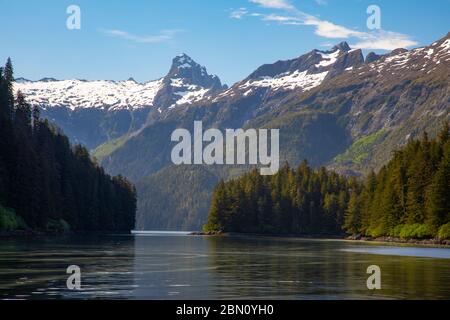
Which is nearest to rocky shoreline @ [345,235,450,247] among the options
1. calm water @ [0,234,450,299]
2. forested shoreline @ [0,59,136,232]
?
calm water @ [0,234,450,299]

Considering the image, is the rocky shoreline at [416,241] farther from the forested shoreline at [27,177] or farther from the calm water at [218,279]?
the forested shoreline at [27,177]

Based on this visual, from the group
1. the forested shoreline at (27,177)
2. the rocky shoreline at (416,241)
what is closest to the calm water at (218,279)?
the rocky shoreline at (416,241)

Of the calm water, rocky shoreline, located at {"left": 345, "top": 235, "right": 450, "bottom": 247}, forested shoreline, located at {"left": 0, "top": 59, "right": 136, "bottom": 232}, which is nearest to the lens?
the calm water

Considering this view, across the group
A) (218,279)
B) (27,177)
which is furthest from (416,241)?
(218,279)

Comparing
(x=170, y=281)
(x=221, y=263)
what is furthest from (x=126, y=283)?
(x=221, y=263)

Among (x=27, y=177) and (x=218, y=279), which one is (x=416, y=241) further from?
(x=218, y=279)

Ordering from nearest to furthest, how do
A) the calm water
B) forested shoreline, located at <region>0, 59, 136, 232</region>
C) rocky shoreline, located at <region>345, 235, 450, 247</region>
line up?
the calm water
rocky shoreline, located at <region>345, 235, 450, 247</region>
forested shoreline, located at <region>0, 59, 136, 232</region>

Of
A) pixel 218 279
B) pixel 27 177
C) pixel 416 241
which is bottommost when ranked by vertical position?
pixel 416 241

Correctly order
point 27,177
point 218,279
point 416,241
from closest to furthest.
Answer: point 218,279 < point 416,241 < point 27,177

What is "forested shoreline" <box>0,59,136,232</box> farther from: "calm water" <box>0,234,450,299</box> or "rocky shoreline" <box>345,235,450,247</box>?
"rocky shoreline" <box>345,235,450,247</box>

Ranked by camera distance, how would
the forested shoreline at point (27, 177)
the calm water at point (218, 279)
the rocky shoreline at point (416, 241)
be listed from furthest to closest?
1. the forested shoreline at point (27, 177)
2. the rocky shoreline at point (416, 241)
3. the calm water at point (218, 279)

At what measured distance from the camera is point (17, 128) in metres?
160

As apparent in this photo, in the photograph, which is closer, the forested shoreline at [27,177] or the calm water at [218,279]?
the calm water at [218,279]

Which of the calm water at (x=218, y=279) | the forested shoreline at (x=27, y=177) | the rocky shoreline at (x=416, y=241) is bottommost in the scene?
the rocky shoreline at (x=416, y=241)
